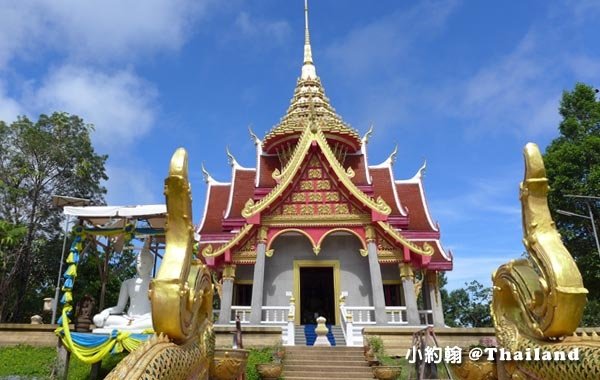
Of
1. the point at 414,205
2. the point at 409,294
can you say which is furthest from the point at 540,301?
the point at 414,205

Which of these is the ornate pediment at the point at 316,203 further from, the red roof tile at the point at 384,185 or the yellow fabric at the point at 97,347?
the yellow fabric at the point at 97,347

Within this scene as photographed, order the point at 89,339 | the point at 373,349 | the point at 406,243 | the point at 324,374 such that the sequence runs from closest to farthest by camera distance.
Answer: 1. the point at 89,339
2. the point at 324,374
3. the point at 373,349
4. the point at 406,243

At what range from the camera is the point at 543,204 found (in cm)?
347

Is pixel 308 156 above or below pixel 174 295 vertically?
above

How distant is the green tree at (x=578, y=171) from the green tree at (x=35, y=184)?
20.7 metres

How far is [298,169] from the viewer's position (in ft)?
43.5

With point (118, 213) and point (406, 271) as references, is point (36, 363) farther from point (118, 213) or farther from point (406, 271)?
point (406, 271)

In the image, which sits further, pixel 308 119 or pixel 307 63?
pixel 307 63

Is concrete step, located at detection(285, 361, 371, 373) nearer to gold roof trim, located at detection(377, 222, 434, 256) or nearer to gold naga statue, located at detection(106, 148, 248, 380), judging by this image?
gold roof trim, located at detection(377, 222, 434, 256)

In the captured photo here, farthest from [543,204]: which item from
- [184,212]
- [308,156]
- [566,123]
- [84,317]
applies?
[566,123]

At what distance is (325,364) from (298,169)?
6154 mm

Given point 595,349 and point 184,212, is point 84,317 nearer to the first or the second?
point 184,212

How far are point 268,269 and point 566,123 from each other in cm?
1358

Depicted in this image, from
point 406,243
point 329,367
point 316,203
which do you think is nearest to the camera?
point 329,367
